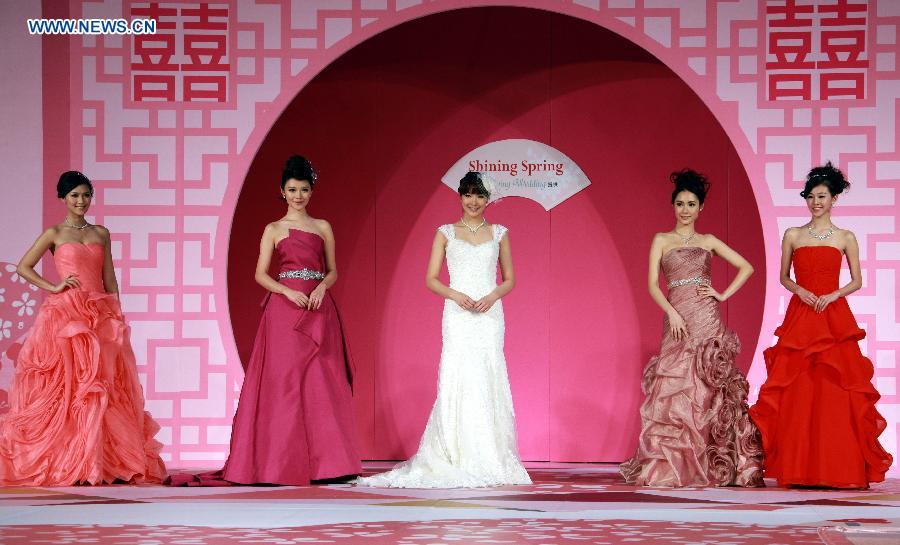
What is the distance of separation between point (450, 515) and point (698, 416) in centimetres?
167

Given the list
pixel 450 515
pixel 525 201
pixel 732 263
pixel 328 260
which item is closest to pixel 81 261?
pixel 328 260

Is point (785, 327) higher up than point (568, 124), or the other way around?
point (568, 124)

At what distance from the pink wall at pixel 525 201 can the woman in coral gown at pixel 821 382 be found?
1.31m

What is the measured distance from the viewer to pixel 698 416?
545 centimetres

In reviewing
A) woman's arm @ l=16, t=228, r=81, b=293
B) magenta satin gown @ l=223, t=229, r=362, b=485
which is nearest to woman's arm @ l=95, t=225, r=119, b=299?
woman's arm @ l=16, t=228, r=81, b=293

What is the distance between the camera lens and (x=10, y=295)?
6.48 meters

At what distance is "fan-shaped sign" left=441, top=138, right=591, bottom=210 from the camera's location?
276 inches

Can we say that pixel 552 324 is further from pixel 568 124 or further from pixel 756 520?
pixel 756 520

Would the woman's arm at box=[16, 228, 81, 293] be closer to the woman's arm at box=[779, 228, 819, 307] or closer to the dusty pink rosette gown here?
the dusty pink rosette gown

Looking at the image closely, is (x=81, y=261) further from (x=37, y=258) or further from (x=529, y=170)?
(x=529, y=170)

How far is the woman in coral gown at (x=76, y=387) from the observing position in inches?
214

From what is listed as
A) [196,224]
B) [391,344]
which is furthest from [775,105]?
[196,224]

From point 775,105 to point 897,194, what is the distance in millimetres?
821

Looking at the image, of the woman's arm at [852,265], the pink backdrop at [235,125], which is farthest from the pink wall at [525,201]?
the woman's arm at [852,265]
